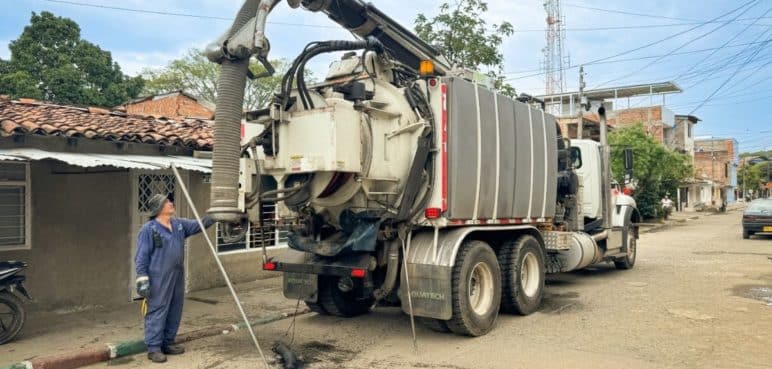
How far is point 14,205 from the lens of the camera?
776cm

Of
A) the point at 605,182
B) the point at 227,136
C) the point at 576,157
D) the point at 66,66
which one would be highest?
the point at 66,66

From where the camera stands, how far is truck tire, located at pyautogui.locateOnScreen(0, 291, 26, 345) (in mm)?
6421

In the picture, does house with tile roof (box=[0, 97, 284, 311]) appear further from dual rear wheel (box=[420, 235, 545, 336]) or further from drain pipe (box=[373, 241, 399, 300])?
dual rear wheel (box=[420, 235, 545, 336])

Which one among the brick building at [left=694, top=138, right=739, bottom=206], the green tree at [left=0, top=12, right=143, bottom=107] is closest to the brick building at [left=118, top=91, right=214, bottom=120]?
the green tree at [left=0, top=12, right=143, bottom=107]

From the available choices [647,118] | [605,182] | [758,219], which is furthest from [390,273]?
[647,118]

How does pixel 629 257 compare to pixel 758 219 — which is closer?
pixel 629 257

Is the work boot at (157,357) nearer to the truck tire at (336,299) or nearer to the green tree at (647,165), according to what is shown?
the truck tire at (336,299)

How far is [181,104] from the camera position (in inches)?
813

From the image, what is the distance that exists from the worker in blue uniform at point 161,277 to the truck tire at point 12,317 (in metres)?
1.80

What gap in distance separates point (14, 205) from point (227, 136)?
428 cm

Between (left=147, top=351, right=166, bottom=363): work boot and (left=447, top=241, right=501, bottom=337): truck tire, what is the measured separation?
296 centimetres

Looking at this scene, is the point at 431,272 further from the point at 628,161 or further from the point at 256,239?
the point at 628,161

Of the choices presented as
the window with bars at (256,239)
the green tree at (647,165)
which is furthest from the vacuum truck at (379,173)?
the green tree at (647,165)

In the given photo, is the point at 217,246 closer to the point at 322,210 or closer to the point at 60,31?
the point at 322,210
